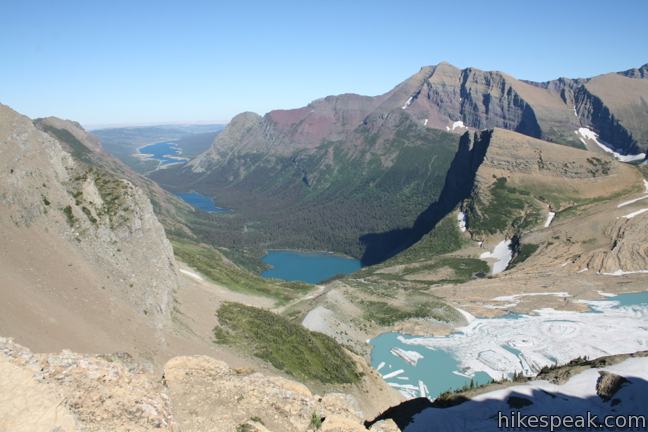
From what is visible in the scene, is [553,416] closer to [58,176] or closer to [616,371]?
[616,371]

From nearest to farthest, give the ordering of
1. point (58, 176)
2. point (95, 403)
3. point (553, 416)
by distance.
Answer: point (95, 403), point (553, 416), point (58, 176)

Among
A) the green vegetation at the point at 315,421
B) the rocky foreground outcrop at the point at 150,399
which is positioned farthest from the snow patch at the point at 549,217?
the green vegetation at the point at 315,421

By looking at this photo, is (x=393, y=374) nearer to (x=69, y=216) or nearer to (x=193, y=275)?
(x=193, y=275)

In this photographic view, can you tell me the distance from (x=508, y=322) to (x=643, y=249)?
5966 cm

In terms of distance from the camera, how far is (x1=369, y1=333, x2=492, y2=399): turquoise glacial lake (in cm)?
7838

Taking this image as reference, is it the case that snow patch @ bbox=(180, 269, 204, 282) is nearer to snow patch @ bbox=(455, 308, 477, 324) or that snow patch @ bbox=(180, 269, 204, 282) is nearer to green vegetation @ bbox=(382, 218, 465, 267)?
snow patch @ bbox=(455, 308, 477, 324)

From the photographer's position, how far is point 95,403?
18.8 meters

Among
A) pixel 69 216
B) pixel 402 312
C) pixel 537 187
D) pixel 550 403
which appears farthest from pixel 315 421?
pixel 537 187

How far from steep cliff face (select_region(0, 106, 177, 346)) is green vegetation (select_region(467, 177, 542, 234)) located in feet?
447

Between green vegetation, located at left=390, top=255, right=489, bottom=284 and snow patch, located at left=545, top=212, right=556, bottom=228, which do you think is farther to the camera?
snow patch, located at left=545, top=212, right=556, bottom=228

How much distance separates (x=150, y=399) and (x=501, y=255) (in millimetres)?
160468

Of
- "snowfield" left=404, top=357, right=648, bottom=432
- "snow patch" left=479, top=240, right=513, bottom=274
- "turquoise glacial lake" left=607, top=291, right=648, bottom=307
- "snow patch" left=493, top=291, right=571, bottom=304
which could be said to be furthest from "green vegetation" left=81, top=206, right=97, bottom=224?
"snow patch" left=479, top=240, right=513, bottom=274

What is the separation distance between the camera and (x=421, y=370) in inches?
3305

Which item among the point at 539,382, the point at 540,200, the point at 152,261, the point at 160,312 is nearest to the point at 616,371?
the point at 539,382
